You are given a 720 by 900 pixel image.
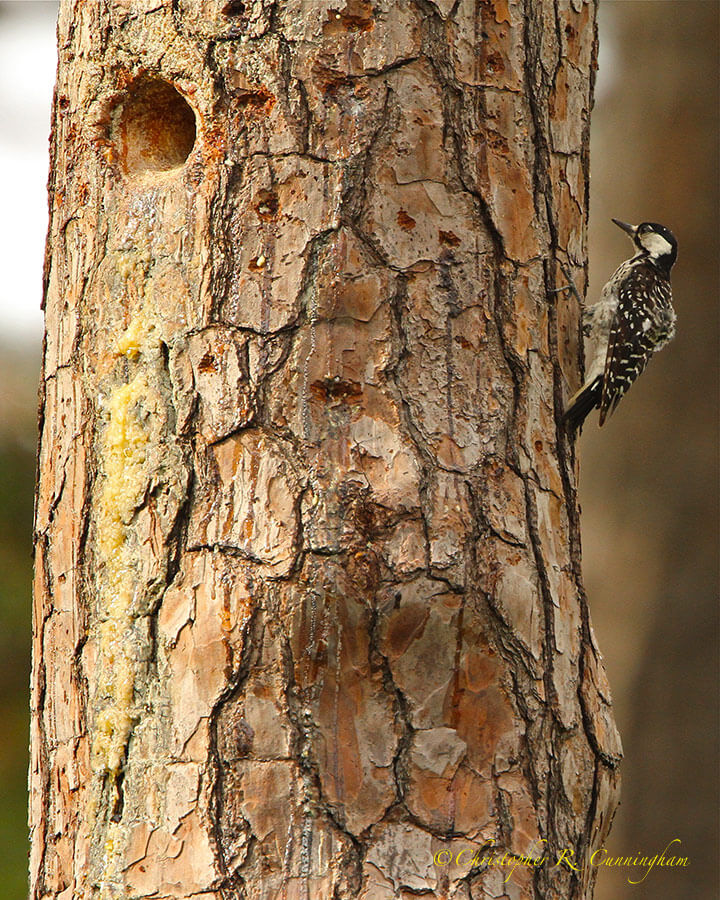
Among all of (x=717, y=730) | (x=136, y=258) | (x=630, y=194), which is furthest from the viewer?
(x=630, y=194)

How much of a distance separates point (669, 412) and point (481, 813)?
5667 millimetres

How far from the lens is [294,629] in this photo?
7.55 ft

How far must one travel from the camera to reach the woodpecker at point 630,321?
13.3 feet

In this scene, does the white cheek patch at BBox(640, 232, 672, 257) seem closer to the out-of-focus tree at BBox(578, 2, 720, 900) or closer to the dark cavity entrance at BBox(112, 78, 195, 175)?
the out-of-focus tree at BBox(578, 2, 720, 900)

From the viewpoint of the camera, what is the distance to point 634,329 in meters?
4.64

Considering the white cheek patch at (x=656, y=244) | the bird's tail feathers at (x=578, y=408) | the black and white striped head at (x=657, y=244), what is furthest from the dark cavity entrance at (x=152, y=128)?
the white cheek patch at (x=656, y=244)

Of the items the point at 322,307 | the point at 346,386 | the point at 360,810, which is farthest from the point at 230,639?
the point at 322,307

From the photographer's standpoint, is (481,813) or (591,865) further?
(591,865)

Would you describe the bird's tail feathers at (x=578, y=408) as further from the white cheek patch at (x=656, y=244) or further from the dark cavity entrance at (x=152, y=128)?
the white cheek patch at (x=656, y=244)

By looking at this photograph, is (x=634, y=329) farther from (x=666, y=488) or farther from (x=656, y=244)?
(x=666, y=488)

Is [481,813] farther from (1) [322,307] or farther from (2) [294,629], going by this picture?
(1) [322,307]

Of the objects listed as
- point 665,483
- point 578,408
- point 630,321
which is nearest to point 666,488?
point 665,483

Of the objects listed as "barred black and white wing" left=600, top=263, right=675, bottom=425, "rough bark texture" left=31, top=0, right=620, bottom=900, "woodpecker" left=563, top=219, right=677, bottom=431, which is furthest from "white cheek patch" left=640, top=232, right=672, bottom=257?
"rough bark texture" left=31, top=0, right=620, bottom=900

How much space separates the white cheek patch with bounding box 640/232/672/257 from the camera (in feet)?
18.3
